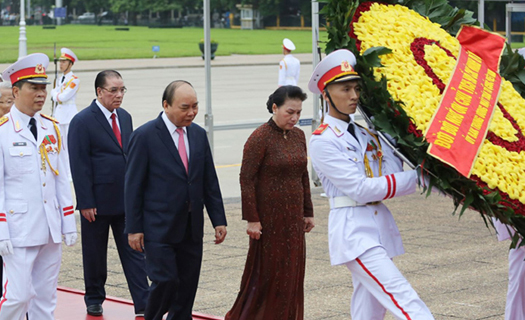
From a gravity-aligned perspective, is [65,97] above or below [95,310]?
above

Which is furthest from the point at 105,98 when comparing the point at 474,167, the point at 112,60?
the point at 112,60

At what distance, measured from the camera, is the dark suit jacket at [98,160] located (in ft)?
23.0

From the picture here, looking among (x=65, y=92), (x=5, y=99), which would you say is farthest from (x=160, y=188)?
(x=65, y=92)

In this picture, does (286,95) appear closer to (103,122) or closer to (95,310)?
(103,122)

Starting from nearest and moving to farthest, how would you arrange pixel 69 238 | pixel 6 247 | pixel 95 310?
pixel 6 247 < pixel 69 238 < pixel 95 310

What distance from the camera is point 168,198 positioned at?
6062mm

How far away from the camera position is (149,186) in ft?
20.1

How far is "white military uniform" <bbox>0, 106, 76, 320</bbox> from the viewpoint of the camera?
18.9 feet

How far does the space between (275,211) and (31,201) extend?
64.7 inches

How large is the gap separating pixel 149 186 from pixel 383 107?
6.77 feet

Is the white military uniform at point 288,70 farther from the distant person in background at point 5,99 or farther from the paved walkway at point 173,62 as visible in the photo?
the paved walkway at point 173,62

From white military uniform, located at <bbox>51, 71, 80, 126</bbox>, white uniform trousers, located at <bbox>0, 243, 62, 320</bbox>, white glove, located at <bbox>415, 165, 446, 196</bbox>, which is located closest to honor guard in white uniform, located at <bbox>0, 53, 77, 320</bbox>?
white uniform trousers, located at <bbox>0, 243, 62, 320</bbox>

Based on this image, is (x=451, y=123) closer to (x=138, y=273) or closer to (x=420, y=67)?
(x=420, y=67)

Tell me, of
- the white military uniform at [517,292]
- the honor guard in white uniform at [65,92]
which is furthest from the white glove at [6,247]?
the honor guard in white uniform at [65,92]
